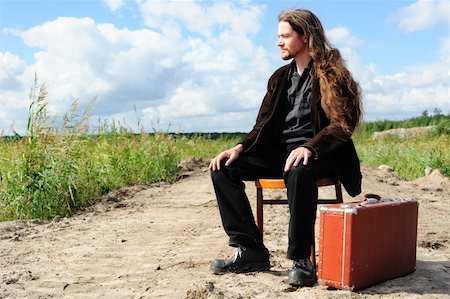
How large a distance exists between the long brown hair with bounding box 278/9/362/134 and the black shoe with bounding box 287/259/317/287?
843mm

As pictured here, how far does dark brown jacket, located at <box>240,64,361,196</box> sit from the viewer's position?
3566 mm

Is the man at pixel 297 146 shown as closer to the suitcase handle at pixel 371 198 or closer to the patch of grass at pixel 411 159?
the suitcase handle at pixel 371 198

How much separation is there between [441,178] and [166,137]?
4961 millimetres

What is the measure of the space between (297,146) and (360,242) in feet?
2.45

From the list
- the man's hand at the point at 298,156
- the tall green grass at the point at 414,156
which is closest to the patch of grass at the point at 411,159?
Answer: the tall green grass at the point at 414,156

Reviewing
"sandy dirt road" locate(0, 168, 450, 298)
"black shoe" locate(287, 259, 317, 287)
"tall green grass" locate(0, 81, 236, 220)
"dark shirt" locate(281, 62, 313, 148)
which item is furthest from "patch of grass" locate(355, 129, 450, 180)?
"black shoe" locate(287, 259, 317, 287)

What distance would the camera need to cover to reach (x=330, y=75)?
373 cm

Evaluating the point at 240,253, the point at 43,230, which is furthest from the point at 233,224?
the point at 43,230

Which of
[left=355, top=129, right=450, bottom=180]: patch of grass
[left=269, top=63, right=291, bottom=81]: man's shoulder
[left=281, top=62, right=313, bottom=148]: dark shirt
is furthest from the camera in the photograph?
[left=355, top=129, right=450, bottom=180]: patch of grass

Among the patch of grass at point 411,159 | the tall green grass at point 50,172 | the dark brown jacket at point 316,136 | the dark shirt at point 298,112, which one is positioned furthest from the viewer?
the patch of grass at point 411,159

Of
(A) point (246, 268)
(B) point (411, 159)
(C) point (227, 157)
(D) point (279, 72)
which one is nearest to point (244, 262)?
(A) point (246, 268)

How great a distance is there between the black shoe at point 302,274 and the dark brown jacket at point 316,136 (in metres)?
0.55

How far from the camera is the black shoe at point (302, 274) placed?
3.58 m

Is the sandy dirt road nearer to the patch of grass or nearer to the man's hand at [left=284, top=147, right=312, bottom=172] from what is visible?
the man's hand at [left=284, top=147, right=312, bottom=172]
